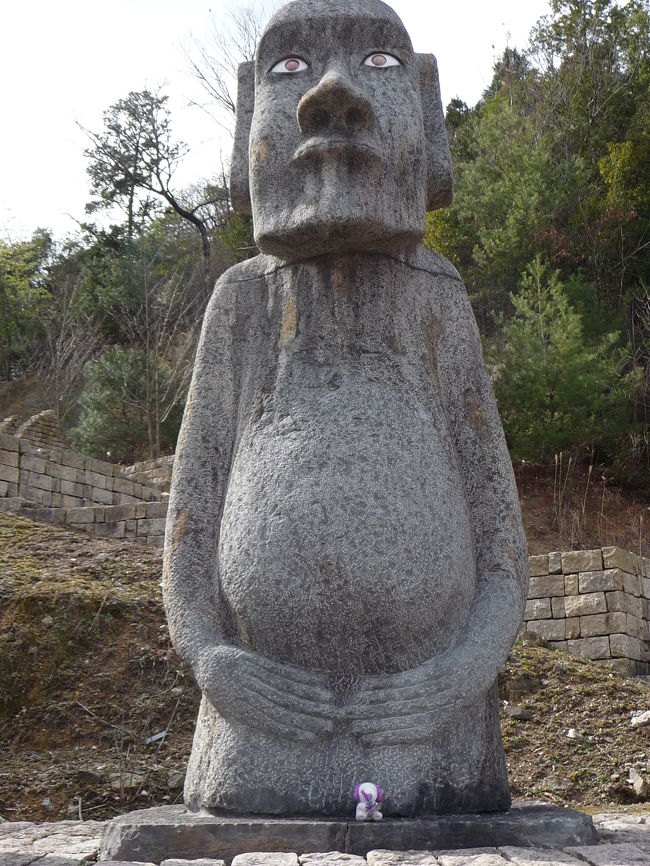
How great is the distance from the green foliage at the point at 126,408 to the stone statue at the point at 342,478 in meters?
20.9

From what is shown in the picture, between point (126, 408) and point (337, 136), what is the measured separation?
22.3 m

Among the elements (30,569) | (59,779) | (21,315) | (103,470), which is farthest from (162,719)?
(21,315)

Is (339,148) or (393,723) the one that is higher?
(339,148)

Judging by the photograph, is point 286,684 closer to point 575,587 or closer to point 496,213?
point 575,587

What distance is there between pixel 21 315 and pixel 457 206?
1666cm

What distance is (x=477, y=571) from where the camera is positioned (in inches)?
121

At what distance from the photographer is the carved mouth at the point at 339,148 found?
3.02 meters

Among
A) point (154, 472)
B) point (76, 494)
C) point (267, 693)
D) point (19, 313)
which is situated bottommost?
point (267, 693)

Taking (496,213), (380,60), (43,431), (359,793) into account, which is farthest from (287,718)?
(43,431)

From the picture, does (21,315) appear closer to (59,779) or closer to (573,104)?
(573,104)

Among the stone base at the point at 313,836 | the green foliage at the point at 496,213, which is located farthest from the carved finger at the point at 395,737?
the green foliage at the point at 496,213

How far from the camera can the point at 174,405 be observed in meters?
25.1

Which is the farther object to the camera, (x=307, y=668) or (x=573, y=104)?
(x=573, y=104)

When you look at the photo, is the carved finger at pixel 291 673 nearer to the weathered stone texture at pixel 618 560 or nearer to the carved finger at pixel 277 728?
the carved finger at pixel 277 728
